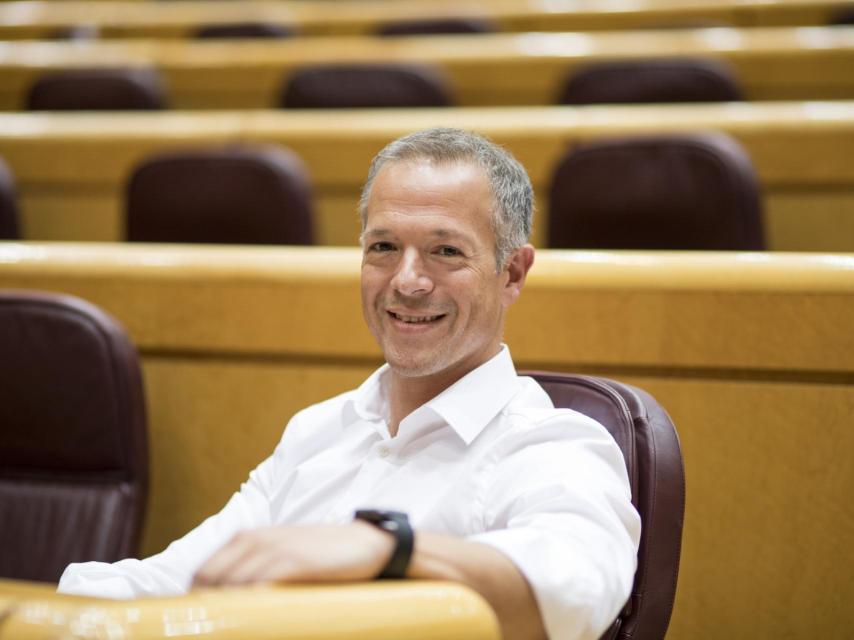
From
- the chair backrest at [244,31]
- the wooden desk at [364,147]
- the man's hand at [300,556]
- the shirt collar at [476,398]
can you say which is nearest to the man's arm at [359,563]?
the man's hand at [300,556]

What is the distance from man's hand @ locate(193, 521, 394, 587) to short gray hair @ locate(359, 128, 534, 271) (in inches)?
7.7

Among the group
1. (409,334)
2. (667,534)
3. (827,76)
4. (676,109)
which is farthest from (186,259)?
(827,76)

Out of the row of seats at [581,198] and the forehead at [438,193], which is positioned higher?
the forehead at [438,193]

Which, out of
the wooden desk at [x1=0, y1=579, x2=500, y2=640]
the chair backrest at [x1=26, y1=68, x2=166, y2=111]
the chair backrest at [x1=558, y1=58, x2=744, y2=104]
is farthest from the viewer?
the chair backrest at [x1=26, y1=68, x2=166, y2=111]

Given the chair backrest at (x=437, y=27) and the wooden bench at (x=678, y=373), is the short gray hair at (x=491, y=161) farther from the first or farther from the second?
the chair backrest at (x=437, y=27)

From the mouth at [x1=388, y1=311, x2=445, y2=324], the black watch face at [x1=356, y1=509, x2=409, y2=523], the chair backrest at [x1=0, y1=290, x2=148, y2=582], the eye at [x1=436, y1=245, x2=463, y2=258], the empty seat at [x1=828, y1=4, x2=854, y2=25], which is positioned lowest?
the chair backrest at [x1=0, y1=290, x2=148, y2=582]

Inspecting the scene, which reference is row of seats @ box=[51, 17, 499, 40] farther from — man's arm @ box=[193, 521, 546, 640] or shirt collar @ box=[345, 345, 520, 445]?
man's arm @ box=[193, 521, 546, 640]

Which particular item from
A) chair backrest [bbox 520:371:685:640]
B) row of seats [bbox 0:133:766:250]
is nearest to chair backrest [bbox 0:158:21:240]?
row of seats [bbox 0:133:766:250]

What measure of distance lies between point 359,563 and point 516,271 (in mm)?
227

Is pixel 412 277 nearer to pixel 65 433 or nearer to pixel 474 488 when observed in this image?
pixel 474 488

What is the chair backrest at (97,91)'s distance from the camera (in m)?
1.48

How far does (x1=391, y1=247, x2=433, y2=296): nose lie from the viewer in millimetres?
486

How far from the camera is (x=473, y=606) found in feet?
1.02

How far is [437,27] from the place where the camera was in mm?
1842
